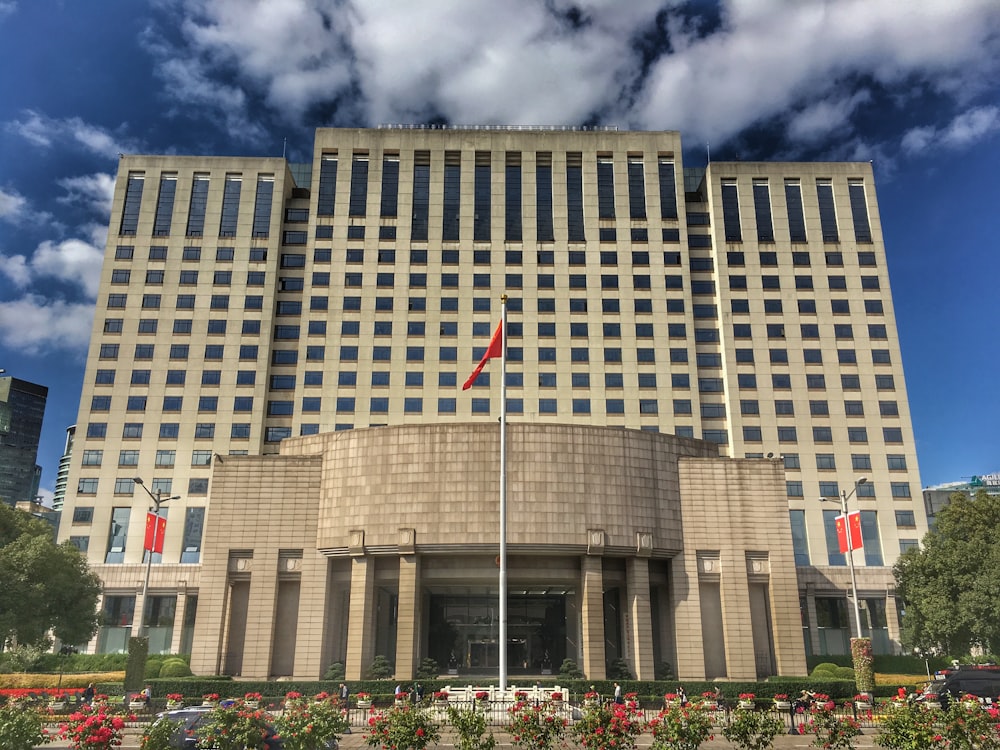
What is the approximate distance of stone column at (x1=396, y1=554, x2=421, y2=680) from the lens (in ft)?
162

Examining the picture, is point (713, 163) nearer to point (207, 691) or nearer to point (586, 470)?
point (586, 470)

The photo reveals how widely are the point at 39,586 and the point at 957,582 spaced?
72.6 meters

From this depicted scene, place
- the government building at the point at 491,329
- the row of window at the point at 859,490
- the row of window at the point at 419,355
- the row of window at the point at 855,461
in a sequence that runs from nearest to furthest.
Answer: the government building at the point at 491,329 < the row of window at the point at 859,490 < the row of window at the point at 855,461 < the row of window at the point at 419,355

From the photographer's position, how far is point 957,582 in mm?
62188

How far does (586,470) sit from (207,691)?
27.1m

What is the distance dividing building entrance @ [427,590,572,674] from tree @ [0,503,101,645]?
30.0 meters

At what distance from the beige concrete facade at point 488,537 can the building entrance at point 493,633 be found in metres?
1.70

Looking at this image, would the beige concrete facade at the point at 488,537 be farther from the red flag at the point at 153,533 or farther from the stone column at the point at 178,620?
the stone column at the point at 178,620

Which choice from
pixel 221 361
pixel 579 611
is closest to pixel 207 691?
pixel 579 611

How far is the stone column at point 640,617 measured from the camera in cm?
5153

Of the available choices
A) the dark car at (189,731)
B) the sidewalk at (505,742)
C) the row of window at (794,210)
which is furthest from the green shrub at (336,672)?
the row of window at (794,210)

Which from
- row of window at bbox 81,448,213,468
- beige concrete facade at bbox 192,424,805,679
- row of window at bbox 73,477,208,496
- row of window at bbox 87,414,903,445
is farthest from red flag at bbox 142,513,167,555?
row of window at bbox 87,414,903,445

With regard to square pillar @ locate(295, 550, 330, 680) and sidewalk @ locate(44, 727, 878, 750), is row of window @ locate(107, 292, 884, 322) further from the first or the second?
sidewalk @ locate(44, 727, 878, 750)

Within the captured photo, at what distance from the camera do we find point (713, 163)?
8994cm
